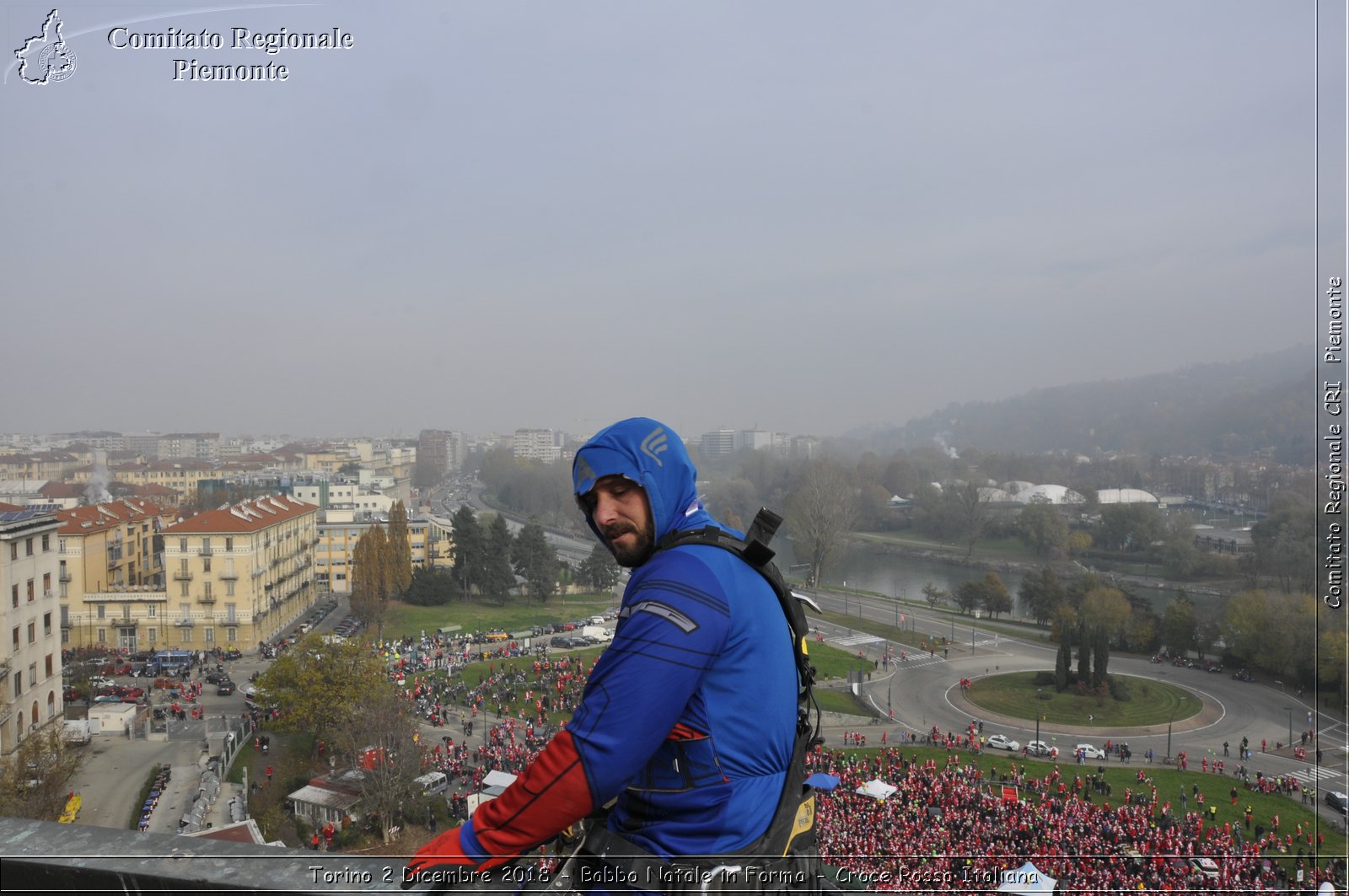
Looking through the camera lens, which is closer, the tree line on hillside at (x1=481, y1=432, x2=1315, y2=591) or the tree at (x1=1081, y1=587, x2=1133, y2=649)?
the tree at (x1=1081, y1=587, x2=1133, y2=649)

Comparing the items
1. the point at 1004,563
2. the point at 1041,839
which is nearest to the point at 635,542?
the point at 1041,839

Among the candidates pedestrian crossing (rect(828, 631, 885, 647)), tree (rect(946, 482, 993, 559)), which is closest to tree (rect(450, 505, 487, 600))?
pedestrian crossing (rect(828, 631, 885, 647))

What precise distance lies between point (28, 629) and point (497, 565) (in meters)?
13.3

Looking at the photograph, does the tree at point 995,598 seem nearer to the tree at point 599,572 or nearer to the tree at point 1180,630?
the tree at point 1180,630

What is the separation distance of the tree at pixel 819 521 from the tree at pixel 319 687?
719 inches

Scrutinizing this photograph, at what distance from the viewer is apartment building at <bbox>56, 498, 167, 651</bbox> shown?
48.7 feet

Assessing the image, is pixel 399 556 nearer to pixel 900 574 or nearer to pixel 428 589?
→ pixel 428 589

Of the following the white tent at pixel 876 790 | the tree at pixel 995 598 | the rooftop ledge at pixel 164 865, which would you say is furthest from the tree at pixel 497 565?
the rooftop ledge at pixel 164 865

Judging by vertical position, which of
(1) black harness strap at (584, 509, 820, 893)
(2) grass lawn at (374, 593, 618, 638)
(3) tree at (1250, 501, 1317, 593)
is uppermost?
(1) black harness strap at (584, 509, 820, 893)

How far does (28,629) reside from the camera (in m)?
9.15

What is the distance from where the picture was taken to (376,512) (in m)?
27.1

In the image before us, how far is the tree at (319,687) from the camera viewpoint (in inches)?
374

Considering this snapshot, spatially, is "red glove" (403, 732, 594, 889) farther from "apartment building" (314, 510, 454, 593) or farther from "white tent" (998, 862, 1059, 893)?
"apartment building" (314, 510, 454, 593)

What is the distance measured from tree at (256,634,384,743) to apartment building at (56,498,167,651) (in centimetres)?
711
